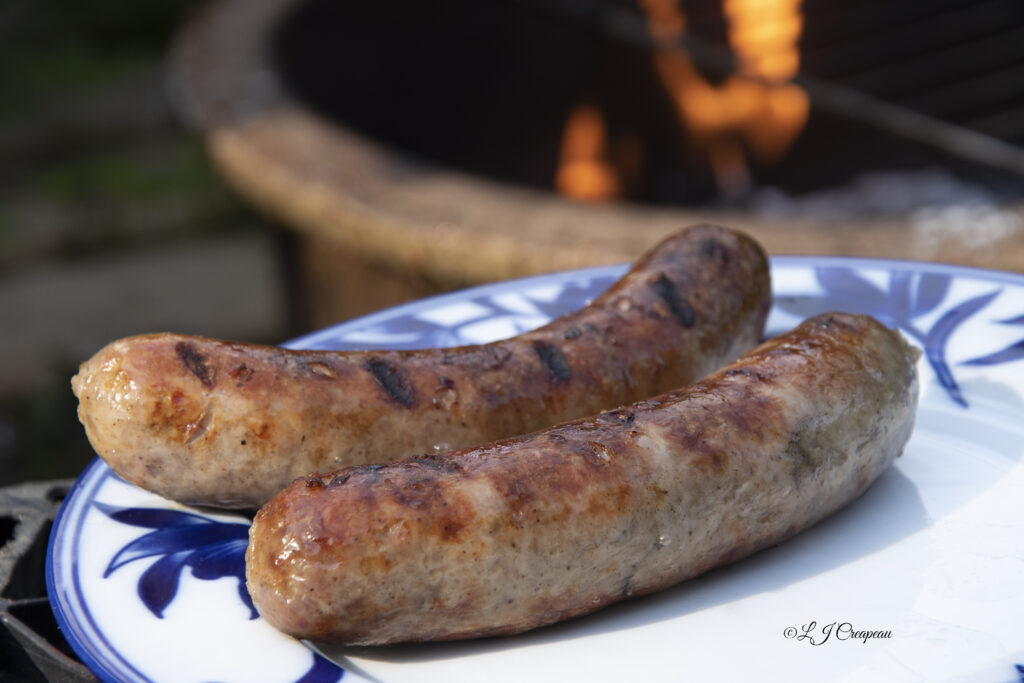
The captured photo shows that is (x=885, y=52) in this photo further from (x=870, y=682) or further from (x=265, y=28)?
(x=870, y=682)


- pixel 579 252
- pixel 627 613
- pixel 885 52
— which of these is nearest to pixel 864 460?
pixel 627 613

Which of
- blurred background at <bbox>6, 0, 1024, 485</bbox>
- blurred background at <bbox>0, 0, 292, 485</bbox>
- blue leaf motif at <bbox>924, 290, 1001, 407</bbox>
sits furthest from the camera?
blurred background at <bbox>0, 0, 292, 485</bbox>

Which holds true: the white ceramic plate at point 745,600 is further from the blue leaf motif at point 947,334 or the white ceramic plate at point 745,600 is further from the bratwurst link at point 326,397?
the bratwurst link at point 326,397

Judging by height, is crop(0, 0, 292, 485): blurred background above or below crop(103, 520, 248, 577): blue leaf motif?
below

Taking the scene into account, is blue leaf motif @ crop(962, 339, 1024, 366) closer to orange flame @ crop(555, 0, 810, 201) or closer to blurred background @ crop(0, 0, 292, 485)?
orange flame @ crop(555, 0, 810, 201)

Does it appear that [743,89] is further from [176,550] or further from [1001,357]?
[176,550]

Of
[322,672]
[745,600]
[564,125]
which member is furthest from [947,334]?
[564,125]

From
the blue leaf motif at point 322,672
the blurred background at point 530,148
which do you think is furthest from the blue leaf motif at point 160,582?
the blurred background at point 530,148

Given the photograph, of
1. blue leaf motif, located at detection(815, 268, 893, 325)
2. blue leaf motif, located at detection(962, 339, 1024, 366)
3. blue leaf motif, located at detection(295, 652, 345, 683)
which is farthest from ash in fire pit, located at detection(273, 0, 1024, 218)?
blue leaf motif, located at detection(295, 652, 345, 683)
